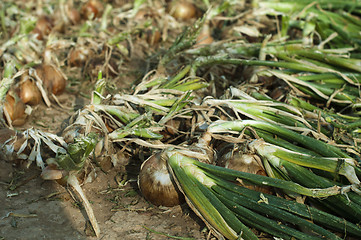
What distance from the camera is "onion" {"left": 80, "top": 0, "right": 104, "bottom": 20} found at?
14.0 feet

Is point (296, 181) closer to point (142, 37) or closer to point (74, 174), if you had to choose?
point (74, 174)

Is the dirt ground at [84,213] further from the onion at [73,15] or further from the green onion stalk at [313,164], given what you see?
the onion at [73,15]

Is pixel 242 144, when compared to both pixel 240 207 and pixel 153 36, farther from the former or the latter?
pixel 153 36

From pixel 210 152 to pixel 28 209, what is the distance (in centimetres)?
100

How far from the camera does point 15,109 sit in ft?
8.29

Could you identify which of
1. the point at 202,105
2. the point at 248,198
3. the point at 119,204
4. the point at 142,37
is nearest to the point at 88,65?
the point at 142,37

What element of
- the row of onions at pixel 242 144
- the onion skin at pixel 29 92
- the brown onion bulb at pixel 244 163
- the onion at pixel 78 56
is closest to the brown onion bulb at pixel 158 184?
the row of onions at pixel 242 144

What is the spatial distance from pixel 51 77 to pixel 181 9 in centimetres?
197

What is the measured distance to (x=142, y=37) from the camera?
3832 millimetres

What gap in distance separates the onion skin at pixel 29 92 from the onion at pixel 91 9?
1.79 metres

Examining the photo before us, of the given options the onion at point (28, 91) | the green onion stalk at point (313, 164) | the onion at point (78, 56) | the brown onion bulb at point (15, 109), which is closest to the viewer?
the green onion stalk at point (313, 164)

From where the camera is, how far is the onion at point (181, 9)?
4289 mm

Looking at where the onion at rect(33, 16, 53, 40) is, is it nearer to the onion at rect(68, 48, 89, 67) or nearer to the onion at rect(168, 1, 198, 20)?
the onion at rect(68, 48, 89, 67)

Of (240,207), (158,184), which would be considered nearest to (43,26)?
(158,184)
